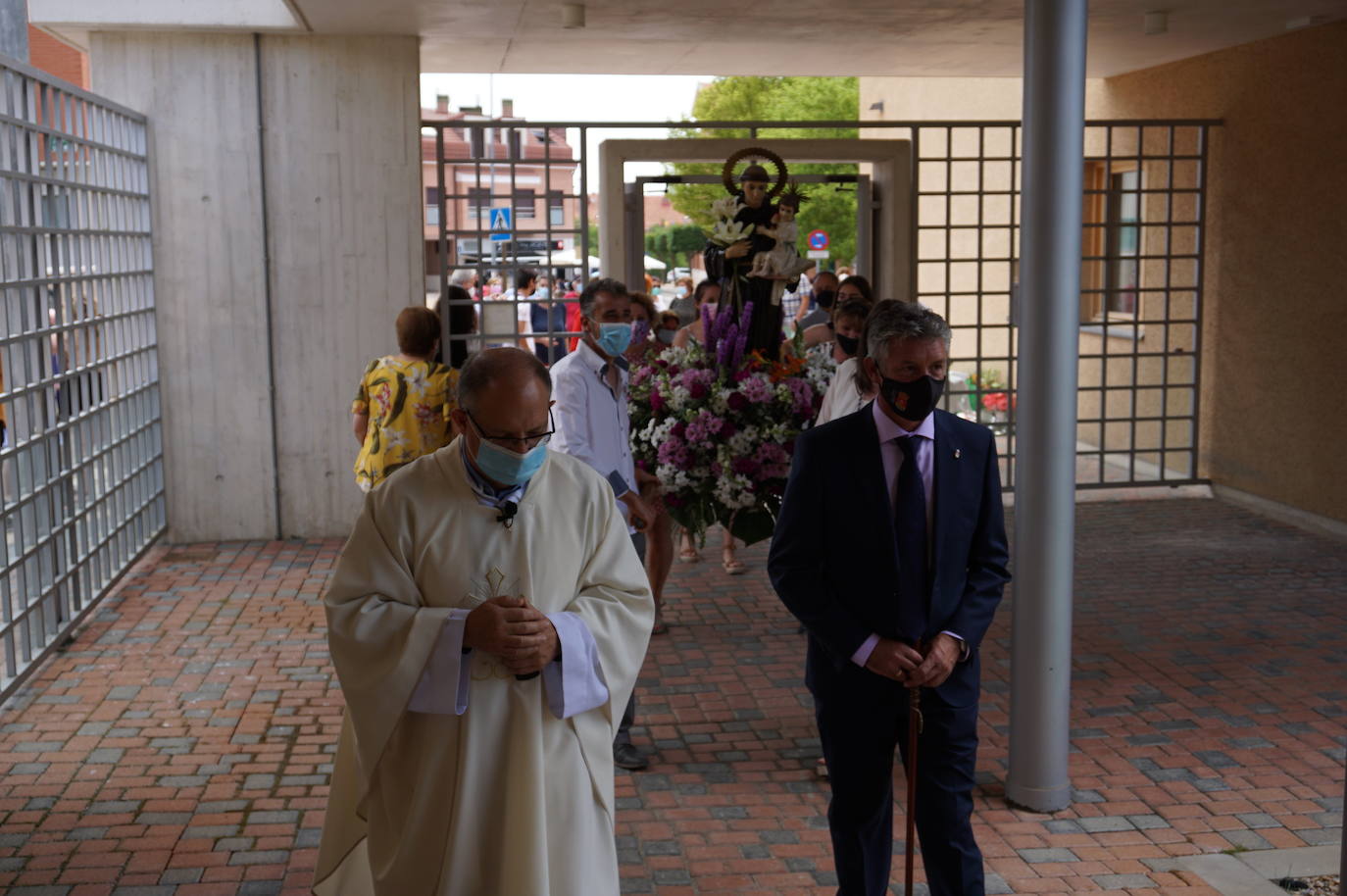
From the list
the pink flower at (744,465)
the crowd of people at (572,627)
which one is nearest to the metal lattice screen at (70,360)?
the pink flower at (744,465)

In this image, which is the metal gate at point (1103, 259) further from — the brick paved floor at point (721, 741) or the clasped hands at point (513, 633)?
the clasped hands at point (513, 633)

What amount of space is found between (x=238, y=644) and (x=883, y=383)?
16.3ft

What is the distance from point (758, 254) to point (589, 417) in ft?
4.48

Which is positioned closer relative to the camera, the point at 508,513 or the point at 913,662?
the point at 508,513

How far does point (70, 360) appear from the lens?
805 cm

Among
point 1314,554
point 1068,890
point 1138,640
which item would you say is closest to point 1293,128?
point 1314,554

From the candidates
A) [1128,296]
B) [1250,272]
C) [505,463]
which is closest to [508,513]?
[505,463]

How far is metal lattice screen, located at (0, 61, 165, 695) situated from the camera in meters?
7.06

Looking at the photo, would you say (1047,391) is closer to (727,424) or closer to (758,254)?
(727,424)

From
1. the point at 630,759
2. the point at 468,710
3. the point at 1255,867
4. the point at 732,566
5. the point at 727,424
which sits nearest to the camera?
the point at 468,710

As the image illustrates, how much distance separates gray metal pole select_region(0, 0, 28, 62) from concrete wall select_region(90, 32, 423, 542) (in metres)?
2.42

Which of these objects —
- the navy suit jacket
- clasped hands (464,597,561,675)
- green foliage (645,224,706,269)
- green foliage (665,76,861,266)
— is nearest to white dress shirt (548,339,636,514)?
the navy suit jacket

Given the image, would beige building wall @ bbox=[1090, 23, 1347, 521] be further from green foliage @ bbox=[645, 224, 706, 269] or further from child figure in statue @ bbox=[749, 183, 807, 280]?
green foliage @ bbox=[645, 224, 706, 269]

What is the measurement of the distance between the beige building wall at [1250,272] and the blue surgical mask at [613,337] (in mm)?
6608
